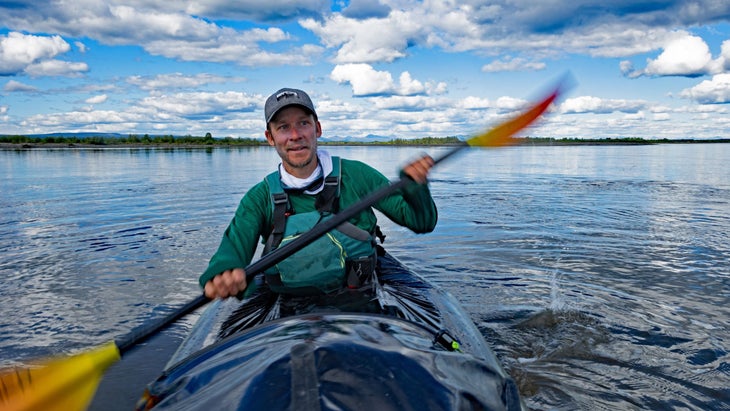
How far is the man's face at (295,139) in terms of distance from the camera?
3432 millimetres

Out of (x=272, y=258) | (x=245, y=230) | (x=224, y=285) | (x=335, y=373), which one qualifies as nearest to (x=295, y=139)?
(x=245, y=230)

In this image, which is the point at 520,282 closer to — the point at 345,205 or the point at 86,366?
the point at 345,205

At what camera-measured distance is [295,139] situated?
136 inches

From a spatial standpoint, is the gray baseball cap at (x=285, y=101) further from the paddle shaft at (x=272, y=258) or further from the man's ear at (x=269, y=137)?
the paddle shaft at (x=272, y=258)

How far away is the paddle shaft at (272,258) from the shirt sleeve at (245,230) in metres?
0.24

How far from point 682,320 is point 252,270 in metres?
4.29

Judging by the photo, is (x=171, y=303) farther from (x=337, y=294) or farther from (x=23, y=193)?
(x=23, y=193)

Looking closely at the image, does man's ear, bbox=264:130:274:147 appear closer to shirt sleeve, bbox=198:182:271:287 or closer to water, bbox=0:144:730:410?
shirt sleeve, bbox=198:182:271:287

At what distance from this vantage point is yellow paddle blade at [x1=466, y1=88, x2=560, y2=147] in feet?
10.7

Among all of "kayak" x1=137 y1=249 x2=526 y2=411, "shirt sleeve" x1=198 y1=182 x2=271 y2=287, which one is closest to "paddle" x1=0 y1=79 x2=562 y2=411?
"shirt sleeve" x1=198 y1=182 x2=271 y2=287

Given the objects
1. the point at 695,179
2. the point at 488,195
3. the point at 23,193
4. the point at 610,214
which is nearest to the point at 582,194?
the point at 488,195

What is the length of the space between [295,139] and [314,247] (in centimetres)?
76

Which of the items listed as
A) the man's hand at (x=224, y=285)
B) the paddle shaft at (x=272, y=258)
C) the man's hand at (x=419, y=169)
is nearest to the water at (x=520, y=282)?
the man's hand at (x=419, y=169)

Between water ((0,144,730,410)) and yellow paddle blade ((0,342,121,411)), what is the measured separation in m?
1.33
